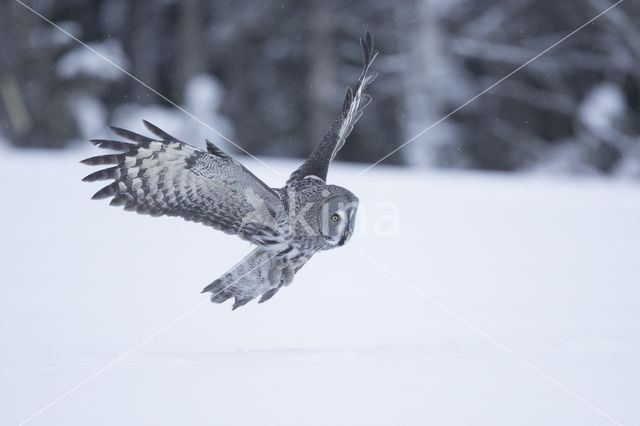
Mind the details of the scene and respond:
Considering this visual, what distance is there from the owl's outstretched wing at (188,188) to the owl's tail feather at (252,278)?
8 centimetres

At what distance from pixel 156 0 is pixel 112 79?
6.94 feet

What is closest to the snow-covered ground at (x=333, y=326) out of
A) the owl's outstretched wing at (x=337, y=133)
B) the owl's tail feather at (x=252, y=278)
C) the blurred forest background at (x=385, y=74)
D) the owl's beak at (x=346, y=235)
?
the owl's tail feather at (x=252, y=278)

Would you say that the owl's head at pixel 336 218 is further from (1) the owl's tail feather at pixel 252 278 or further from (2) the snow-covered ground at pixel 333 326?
(2) the snow-covered ground at pixel 333 326

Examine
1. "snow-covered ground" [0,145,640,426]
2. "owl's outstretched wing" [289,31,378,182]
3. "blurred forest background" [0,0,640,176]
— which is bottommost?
"snow-covered ground" [0,145,640,426]

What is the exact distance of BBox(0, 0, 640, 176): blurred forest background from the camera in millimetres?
12797

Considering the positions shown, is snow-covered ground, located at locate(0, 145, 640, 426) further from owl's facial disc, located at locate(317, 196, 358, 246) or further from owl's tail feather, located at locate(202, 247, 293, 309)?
owl's facial disc, located at locate(317, 196, 358, 246)

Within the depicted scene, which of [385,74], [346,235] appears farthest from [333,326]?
[385,74]

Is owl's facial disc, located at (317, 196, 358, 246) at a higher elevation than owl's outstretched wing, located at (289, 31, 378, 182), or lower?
lower

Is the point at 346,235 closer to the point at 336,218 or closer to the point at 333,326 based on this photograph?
the point at 336,218

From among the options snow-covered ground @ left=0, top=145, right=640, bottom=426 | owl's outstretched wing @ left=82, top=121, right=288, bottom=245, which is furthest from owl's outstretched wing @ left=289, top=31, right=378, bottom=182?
snow-covered ground @ left=0, top=145, right=640, bottom=426

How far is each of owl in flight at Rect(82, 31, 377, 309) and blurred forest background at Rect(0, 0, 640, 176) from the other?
30.4ft

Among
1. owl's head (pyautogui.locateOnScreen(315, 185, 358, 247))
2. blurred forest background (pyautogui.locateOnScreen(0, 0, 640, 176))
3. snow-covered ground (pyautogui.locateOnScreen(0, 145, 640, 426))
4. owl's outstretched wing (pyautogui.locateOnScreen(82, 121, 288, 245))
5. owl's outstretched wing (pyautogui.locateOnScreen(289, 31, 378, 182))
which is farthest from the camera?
blurred forest background (pyautogui.locateOnScreen(0, 0, 640, 176))

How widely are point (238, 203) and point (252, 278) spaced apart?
1.21 ft

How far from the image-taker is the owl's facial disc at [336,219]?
10.6ft
